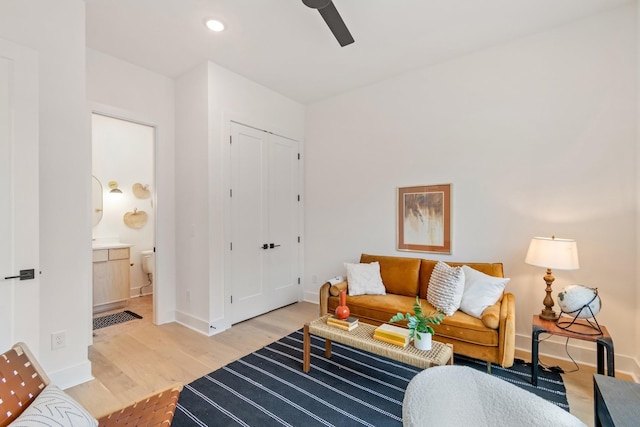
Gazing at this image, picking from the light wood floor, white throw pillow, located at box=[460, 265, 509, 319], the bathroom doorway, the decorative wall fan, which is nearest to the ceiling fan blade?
the decorative wall fan

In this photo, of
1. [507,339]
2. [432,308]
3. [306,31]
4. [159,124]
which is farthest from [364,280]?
[159,124]

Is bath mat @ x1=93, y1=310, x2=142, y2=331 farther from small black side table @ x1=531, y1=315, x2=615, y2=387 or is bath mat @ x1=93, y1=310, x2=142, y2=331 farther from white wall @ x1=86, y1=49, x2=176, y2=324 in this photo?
small black side table @ x1=531, y1=315, x2=615, y2=387

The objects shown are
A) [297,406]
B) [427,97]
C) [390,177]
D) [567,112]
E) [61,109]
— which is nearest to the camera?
[297,406]

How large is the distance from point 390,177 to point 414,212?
524mm

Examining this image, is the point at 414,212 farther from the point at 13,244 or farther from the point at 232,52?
the point at 13,244

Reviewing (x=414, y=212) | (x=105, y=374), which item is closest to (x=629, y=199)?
(x=414, y=212)

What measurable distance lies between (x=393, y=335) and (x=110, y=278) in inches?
149

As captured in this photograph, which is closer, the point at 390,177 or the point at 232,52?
the point at 232,52

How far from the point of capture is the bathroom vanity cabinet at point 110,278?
12.8 feet

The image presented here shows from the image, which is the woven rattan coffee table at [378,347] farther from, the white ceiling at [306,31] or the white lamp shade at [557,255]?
the white ceiling at [306,31]

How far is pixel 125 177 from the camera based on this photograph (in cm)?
473

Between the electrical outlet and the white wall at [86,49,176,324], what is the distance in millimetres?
1238

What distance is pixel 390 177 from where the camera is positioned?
144 inches

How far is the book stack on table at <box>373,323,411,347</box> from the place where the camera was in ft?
6.68
